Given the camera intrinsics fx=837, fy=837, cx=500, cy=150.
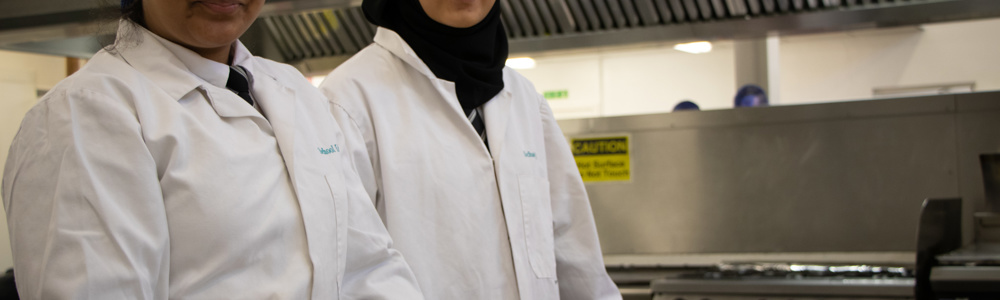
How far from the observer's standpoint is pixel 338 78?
4.05ft

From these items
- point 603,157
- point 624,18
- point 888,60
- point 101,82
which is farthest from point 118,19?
point 888,60

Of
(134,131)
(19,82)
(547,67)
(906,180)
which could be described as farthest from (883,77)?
(134,131)

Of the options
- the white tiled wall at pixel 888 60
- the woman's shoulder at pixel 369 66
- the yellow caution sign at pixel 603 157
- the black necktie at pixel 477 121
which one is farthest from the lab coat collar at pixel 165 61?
the white tiled wall at pixel 888 60

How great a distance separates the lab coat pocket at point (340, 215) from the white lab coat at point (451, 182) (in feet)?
0.63

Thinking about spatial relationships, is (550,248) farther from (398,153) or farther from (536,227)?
(398,153)

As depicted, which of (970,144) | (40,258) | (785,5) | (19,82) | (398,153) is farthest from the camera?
(19,82)

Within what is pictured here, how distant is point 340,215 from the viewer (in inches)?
34.1

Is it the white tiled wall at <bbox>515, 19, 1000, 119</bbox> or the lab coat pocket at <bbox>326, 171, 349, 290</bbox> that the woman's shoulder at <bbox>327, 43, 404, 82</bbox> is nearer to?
the lab coat pocket at <bbox>326, 171, 349, 290</bbox>

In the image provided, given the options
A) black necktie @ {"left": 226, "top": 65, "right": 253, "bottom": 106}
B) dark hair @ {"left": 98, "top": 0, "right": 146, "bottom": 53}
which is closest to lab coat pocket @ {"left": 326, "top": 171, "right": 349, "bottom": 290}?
black necktie @ {"left": 226, "top": 65, "right": 253, "bottom": 106}

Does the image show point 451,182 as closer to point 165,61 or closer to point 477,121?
point 477,121

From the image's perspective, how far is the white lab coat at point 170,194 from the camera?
2.13 feet

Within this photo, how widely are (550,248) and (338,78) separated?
0.41 m

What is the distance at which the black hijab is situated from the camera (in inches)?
50.1

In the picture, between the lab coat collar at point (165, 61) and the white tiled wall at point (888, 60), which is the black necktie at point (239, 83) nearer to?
the lab coat collar at point (165, 61)
